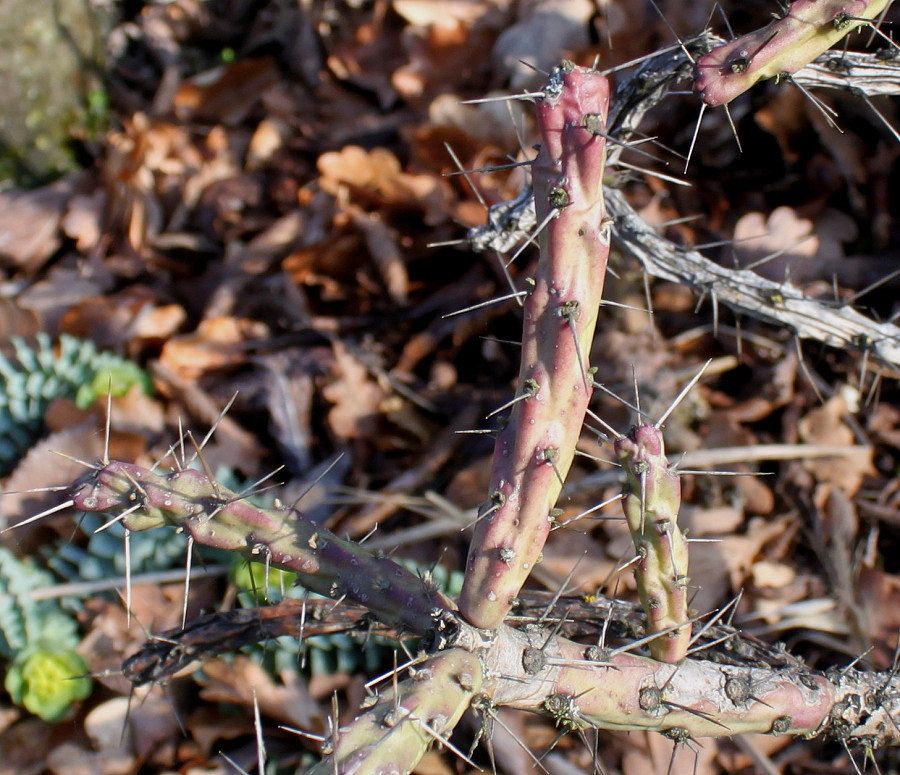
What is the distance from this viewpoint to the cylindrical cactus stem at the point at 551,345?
0.98 meters

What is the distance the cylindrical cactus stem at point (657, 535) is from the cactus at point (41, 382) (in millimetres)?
1681

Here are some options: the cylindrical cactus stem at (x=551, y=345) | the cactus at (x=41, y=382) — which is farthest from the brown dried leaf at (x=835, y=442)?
the cactus at (x=41, y=382)

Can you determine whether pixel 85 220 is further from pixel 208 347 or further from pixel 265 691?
pixel 265 691

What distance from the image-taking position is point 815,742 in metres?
1.69

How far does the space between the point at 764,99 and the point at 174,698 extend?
2.35m

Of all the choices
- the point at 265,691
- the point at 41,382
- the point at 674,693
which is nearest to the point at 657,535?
Answer: the point at 674,693

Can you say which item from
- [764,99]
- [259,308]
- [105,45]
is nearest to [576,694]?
[259,308]

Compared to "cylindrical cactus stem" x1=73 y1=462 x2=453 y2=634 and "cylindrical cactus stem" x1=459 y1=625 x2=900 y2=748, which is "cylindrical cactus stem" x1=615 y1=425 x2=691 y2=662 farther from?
Answer: "cylindrical cactus stem" x1=73 y1=462 x2=453 y2=634

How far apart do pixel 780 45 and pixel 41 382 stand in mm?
2145

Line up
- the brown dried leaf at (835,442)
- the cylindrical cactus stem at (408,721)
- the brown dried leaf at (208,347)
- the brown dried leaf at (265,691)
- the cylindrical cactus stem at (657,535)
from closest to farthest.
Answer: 1. the cylindrical cactus stem at (408,721)
2. the cylindrical cactus stem at (657,535)
3. the brown dried leaf at (265,691)
4. the brown dried leaf at (835,442)
5. the brown dried leaf at (208,347)

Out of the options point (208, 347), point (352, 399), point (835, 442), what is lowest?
point (835, 442)

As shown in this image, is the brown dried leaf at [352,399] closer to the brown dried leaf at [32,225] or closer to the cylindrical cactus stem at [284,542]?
the cylindrical cactus stem at [284,542]

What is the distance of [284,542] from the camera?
1205 millimetres

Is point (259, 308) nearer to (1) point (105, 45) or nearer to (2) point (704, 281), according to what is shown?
(2) point (704, 281)
